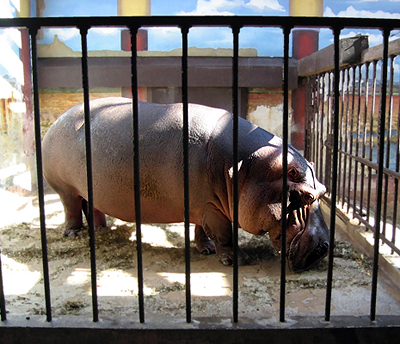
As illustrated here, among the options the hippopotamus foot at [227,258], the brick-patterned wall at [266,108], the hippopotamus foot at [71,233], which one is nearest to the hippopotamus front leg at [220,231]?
the hippopotamus foot at [227,258]

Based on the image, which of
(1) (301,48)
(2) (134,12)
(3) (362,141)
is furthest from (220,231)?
(2) (134,12)

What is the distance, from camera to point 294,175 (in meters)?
3.32

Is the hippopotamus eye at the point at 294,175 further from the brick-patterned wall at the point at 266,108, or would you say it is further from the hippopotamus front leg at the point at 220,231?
the brick-patterned wall at the point at 266,108

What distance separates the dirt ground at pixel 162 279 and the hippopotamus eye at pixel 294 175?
819 mm

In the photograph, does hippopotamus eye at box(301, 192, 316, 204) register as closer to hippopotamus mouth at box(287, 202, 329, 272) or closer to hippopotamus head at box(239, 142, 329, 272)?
hippopotamus head at box(239, 142, 329, 272)

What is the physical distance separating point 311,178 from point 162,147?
1.26 meters

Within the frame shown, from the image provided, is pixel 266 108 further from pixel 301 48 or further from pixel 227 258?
A: pixel 227 258

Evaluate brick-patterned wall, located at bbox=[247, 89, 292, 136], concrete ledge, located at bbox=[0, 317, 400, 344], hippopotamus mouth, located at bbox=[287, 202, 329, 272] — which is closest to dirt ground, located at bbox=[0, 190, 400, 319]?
hippopotamus mouth, located at bbox=[287, 202, 329, 272]

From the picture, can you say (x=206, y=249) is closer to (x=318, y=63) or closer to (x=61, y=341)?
(x=61, y=341)

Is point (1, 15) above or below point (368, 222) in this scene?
above

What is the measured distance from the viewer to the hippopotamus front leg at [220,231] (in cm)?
370

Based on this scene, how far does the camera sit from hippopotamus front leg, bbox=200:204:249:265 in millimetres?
→ 3699

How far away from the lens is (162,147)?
364 cm

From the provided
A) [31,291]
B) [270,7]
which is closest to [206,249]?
[31,291]
